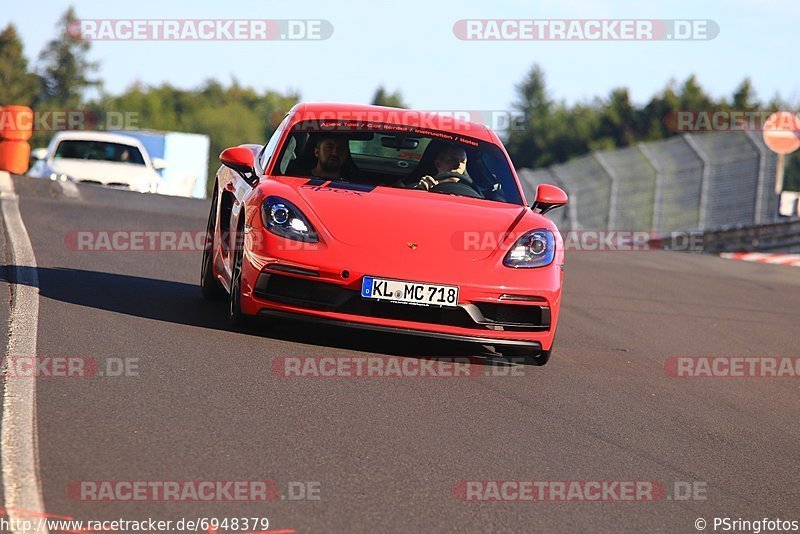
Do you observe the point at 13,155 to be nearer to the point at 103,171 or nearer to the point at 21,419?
the point at 103,171

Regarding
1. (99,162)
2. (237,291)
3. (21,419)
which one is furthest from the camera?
(99,162)

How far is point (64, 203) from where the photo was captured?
54.3 feet

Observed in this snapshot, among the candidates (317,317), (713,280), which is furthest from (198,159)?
(317,317)

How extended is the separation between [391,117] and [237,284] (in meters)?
1.89

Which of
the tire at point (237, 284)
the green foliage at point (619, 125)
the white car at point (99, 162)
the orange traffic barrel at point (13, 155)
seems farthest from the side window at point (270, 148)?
the green foliage at point (619, 125)

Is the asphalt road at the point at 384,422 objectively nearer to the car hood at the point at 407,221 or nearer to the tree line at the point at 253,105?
the car hood at the point at 407,221

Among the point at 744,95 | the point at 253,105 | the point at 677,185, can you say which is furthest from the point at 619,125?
the point at 677,185

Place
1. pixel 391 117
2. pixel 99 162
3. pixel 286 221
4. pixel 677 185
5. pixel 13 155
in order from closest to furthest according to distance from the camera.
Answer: pixel 286 221
pixel 391 117
pixel 99 162
pixel 13 155
pixel 677 185

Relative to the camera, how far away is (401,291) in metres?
7.34

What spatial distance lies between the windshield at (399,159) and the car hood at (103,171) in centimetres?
1389

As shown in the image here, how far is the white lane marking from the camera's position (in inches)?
166

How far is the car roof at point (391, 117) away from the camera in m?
8.97

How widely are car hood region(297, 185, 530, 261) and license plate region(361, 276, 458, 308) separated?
185mm

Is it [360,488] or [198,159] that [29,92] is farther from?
[360,488]
